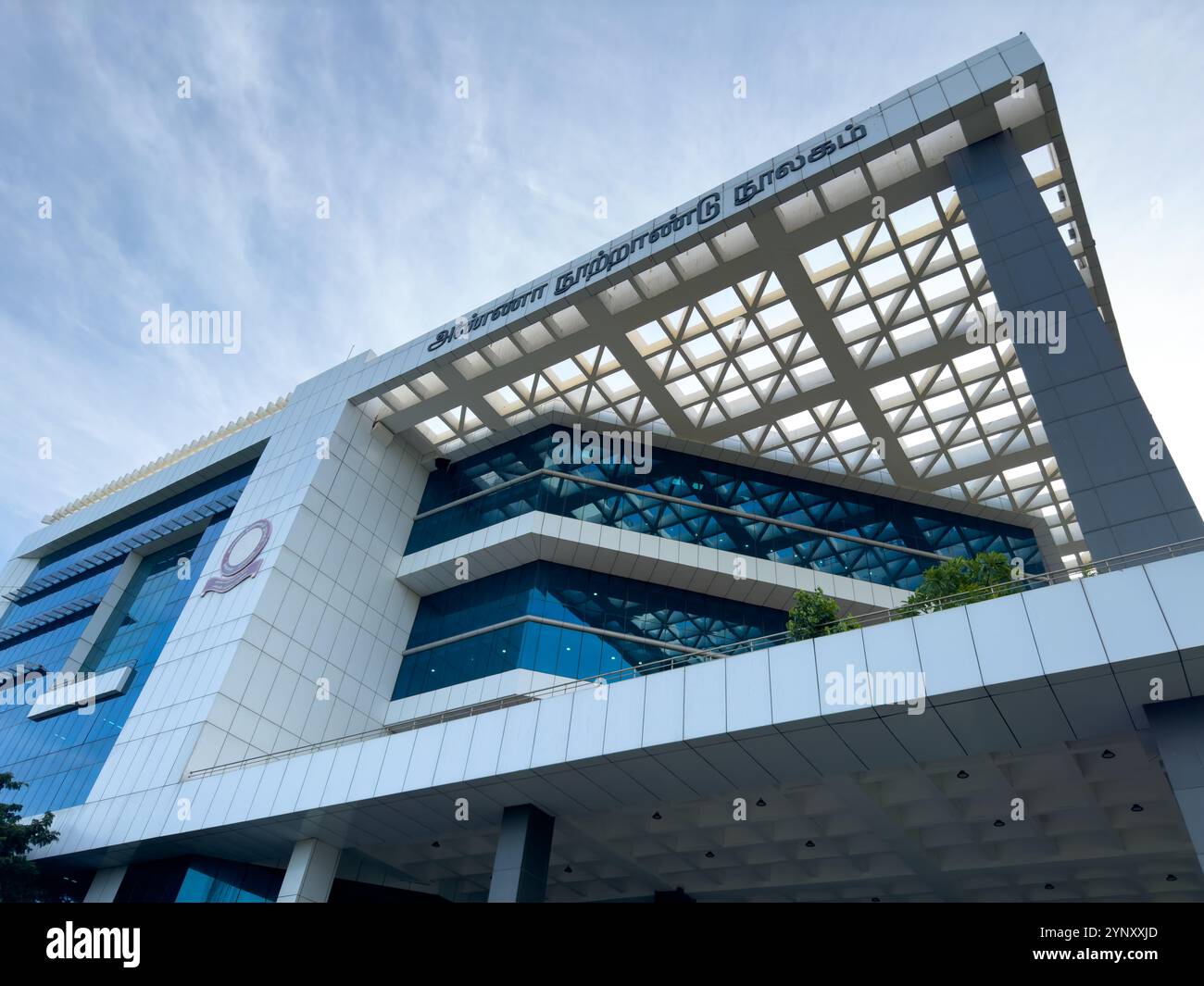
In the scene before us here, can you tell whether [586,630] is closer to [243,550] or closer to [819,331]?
[243,550]

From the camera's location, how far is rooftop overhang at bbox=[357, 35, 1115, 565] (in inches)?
1005

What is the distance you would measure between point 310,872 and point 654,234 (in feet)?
71.9

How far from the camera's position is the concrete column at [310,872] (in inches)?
881

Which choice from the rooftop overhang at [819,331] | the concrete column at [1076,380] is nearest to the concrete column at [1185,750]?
the concrete column at [1076,380]

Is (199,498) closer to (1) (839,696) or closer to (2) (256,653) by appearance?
(2) (256,653)

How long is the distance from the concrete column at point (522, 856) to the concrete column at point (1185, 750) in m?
12.4

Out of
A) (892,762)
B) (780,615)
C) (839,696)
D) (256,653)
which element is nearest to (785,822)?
(892,762)

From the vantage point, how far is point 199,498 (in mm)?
40000

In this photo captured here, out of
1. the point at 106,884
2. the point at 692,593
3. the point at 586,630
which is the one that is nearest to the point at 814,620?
the point at 586,630

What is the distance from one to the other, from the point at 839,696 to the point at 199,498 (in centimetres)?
3396
